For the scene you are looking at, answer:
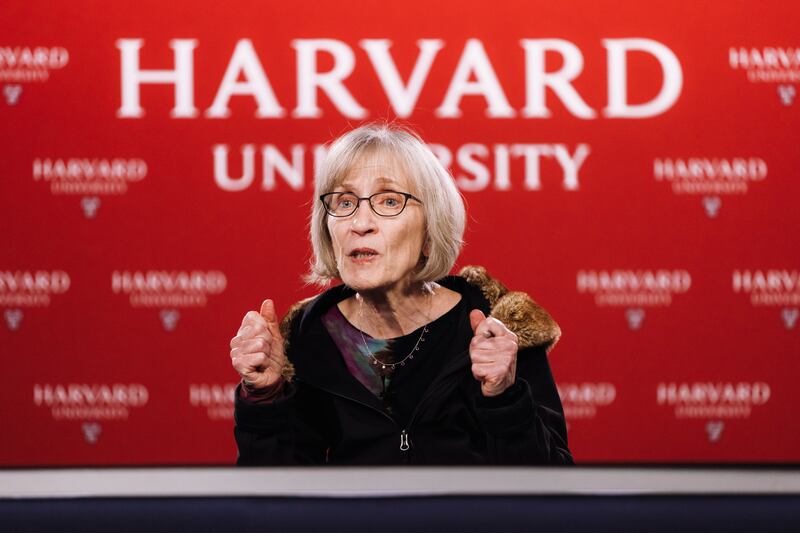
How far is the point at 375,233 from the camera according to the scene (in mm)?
1868

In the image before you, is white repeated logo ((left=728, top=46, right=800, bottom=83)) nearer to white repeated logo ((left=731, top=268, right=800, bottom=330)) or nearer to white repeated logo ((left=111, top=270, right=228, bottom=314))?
white repeated logo ((left=731, top=268, right=800, bottom=330))

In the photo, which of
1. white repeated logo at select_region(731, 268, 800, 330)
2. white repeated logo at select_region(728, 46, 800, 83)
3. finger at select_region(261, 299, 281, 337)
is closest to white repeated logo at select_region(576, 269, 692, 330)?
white repeated logo at select_region(731, 268, 800, 330)

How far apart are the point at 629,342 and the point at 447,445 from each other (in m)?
1.25

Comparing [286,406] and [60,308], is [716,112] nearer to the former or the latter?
[286,406]

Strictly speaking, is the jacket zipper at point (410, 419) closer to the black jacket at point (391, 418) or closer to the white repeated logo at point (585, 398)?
the black jacket at point (391, 418)

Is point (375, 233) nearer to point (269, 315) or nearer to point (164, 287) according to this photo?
point (269, 315)

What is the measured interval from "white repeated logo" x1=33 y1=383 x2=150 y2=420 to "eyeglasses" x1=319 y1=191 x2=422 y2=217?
135 cm

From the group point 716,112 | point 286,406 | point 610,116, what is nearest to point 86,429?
point 286,406

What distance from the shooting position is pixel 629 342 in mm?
2861

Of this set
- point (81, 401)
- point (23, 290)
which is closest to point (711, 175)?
point (81, 401)

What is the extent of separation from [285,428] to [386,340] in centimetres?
30

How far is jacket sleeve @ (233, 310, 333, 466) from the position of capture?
1.76 metres

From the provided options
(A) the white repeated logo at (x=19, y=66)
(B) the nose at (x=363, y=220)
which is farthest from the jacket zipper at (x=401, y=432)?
(A) the white repeated logo at (x=19, y=66)

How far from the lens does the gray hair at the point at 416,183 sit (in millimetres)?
1897
